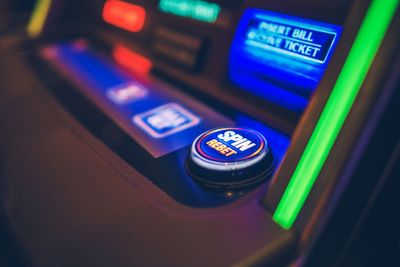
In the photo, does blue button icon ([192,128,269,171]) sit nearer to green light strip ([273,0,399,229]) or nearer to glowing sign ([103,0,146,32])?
green light strip ([273,0,399,229])

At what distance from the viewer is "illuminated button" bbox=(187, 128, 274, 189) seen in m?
0.60

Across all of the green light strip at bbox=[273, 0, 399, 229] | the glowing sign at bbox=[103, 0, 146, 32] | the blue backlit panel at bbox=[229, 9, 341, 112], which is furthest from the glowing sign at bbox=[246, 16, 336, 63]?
the glowing sign at bbox=[103, 0, 146, 32]

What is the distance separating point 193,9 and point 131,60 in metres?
0.27

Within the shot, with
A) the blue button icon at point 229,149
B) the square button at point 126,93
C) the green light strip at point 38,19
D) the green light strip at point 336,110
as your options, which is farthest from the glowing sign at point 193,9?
the green light strip at point 38,19

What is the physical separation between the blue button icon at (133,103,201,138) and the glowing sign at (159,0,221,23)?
0.25 m

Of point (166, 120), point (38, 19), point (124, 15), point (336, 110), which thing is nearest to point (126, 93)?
point (166, 120)

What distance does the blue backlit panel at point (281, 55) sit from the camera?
65 centimetres

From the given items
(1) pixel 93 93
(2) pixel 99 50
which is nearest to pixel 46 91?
(1) pixel 93 93

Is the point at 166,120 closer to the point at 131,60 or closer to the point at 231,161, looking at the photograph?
the point at 231,161

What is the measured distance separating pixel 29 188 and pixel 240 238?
1.28 ft

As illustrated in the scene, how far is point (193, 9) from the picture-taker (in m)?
0.98

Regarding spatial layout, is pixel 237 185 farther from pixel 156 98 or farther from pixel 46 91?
pixel 46 91

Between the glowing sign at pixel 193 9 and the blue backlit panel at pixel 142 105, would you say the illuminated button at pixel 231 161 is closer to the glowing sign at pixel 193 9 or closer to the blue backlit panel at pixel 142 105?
the blue backlit panel at pixel 142 105

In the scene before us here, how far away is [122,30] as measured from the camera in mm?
1229
